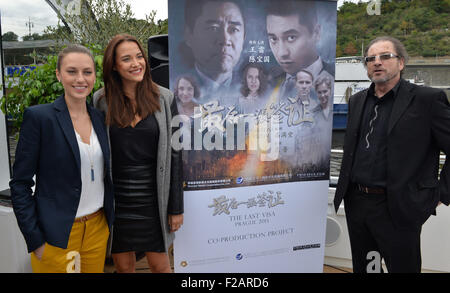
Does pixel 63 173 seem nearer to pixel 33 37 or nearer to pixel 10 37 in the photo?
pixel 10 37

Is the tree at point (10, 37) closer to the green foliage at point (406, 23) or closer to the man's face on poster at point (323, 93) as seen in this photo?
the man's face on poster at point (323, 93)

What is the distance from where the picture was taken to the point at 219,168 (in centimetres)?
189

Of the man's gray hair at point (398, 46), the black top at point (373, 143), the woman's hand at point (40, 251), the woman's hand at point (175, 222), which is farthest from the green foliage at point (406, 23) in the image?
the woman's hand at point (40, 251)

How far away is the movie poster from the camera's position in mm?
1775

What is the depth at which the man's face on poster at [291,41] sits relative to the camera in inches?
74.2

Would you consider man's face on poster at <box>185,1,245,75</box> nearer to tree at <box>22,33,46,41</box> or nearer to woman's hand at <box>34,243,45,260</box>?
woman's hand at <box>34,243,45,260</box>

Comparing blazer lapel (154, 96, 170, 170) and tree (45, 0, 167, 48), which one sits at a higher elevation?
tree (45, 0, 167, 48)

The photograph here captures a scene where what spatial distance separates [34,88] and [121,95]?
0.93 m

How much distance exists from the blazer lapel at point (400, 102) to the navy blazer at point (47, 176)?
4.63 ft

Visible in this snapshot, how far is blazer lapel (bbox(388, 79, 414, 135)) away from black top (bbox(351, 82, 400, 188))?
27mm

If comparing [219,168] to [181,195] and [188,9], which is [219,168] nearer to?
[181,195]

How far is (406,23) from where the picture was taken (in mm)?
2328

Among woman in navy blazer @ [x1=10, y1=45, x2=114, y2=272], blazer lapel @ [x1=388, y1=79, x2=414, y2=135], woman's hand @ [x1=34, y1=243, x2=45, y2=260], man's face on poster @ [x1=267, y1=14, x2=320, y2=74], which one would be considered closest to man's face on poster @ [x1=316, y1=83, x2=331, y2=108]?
man's face on poster @ [x1=267, y1=14, x2=320, y2=74]

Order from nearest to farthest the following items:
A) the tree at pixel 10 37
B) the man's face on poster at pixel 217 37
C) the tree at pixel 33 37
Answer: the man's face on poster at pixel 217 37
the tree at pixel 10 37
the tree at pixel 33 37
